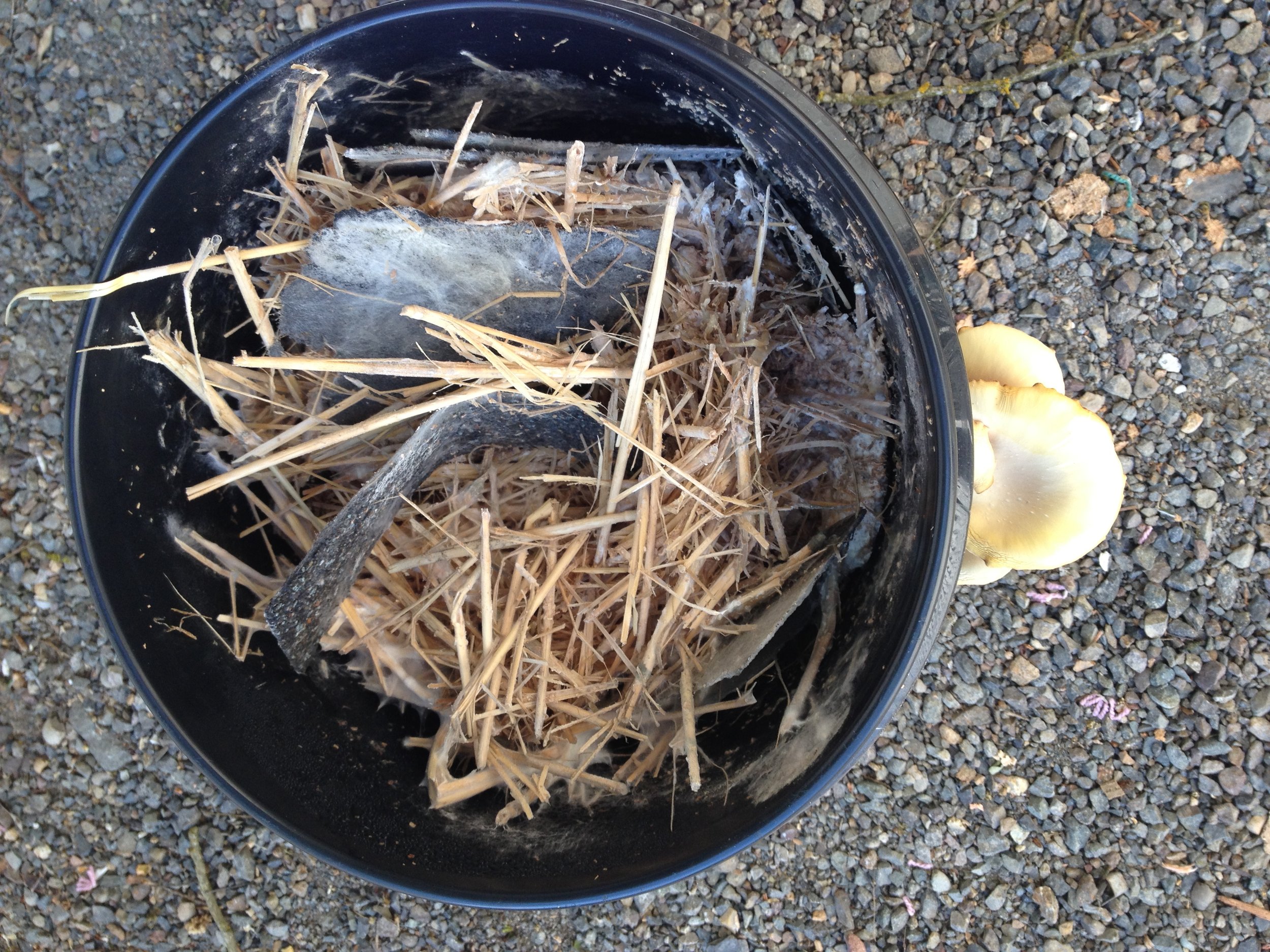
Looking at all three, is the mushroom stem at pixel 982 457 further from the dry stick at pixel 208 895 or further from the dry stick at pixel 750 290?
the dry stick at pixel 208 895

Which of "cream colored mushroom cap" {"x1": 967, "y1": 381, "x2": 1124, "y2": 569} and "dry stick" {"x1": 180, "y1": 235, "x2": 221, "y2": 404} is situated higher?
"dry stick" {"x1": 180, "y1": 235, "x2": 221, "y2": 404}

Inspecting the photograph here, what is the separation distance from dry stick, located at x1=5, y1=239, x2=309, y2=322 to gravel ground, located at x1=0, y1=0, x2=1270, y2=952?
0.69 metres

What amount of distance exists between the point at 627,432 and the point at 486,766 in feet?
1.77

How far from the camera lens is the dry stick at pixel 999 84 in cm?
149

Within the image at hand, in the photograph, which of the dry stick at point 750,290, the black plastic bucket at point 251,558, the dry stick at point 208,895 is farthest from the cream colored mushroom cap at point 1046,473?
the dry stick at point 208,895

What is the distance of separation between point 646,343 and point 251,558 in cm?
73

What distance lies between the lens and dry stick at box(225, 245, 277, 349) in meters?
1.13

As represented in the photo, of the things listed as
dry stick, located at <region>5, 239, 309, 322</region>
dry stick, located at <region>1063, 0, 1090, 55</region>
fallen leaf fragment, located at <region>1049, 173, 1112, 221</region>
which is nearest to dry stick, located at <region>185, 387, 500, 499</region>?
dry stick, located at <region>5, 239, 309, 322</region>

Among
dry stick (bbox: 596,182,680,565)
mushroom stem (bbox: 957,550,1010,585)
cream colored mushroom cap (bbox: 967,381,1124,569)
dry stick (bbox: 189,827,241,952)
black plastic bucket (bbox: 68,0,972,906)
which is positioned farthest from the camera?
dry stick (bbox: 189,827,241,952)

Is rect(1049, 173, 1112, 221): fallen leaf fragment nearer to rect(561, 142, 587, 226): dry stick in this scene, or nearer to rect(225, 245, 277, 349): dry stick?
rect(561, 142, 587, 226): dry stick

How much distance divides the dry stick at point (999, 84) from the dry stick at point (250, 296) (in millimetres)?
1016

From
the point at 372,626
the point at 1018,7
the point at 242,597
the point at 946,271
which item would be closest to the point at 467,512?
the point at 372,626

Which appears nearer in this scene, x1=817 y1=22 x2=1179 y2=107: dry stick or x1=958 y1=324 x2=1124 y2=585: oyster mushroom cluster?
x1=958 y1=324 x2=1124 y2=585: oyster mushroom cluster

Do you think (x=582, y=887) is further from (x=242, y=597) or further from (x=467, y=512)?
(x=242, y=597)
